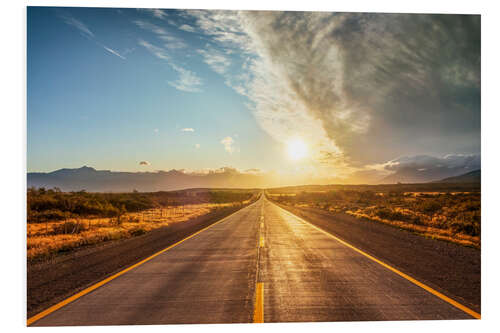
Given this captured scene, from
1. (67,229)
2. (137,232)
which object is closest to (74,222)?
(67,229)

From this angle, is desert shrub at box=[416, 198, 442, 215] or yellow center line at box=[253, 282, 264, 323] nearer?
yellow center line at box=[253, 282, 264, 323]

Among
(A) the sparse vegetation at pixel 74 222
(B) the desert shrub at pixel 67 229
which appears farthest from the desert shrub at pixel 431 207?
(B) the desert shrub at pixel 67 229

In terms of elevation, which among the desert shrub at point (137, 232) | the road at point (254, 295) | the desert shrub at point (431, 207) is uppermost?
the road at point (254, 295)

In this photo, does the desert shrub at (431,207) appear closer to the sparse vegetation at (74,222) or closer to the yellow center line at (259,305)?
the sparse vegetation at (74,222)

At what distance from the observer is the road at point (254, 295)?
461cm

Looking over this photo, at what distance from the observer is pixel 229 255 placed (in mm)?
9047

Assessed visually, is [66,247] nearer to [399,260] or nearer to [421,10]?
[399,260]

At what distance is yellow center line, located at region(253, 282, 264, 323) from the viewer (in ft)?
14.6

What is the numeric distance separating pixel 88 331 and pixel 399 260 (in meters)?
8.10

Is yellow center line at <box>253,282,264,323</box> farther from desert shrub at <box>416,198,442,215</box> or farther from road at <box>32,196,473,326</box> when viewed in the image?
desert shrub at <box>416,198,442,215</box>

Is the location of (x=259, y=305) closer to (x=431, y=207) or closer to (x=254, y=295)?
(x=254, y=295)

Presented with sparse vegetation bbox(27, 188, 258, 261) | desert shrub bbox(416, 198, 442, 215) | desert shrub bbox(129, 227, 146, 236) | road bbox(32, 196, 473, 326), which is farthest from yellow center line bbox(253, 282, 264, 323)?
desert shrub bbox(416, 198, 442, 215)

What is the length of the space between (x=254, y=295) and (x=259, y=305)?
0.47m

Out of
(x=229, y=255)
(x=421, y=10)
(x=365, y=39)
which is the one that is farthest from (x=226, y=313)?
(x=365, y=39)
